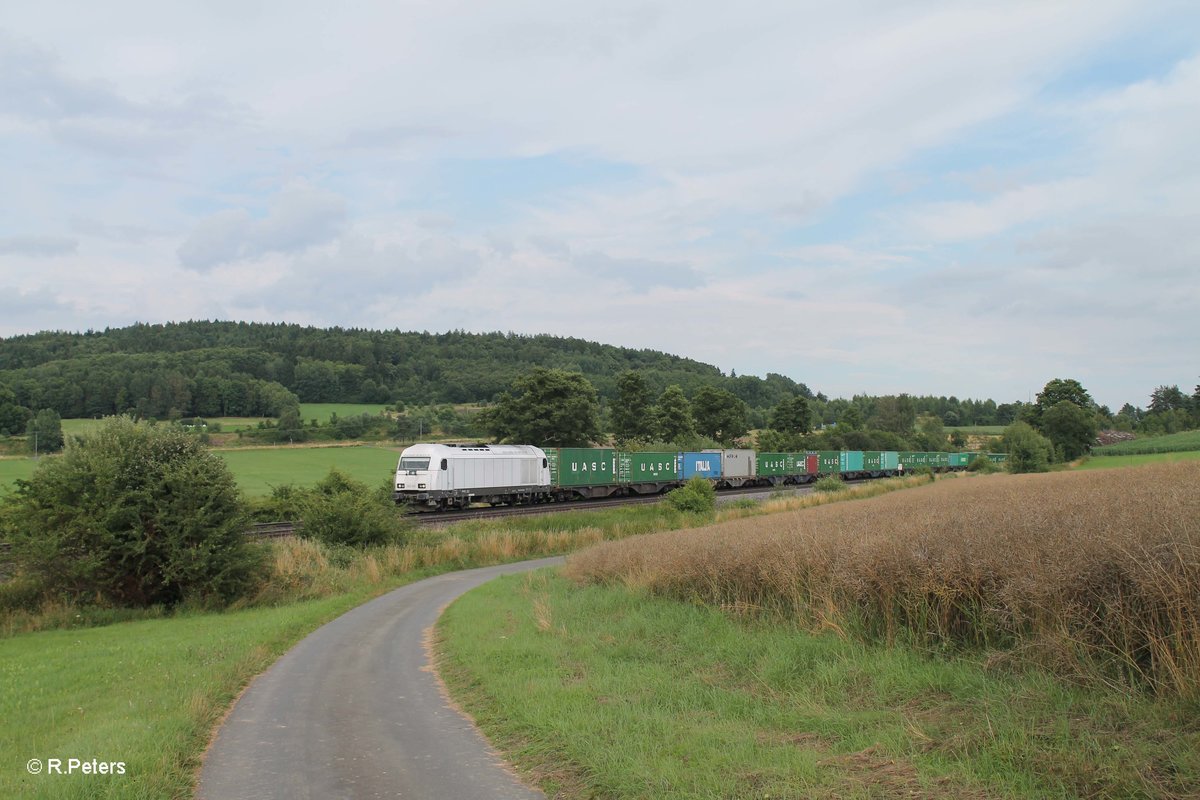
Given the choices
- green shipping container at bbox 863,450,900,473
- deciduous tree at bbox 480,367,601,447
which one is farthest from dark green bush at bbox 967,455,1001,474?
deciduous tree at bbox 480,367,601,447

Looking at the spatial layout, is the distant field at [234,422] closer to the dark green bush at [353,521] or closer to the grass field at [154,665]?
the dark green bush at [353,521]

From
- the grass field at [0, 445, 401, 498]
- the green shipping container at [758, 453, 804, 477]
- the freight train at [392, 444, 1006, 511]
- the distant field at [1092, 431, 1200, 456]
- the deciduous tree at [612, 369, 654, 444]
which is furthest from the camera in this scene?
the deciduous tree at [612, 369, 654, 444]

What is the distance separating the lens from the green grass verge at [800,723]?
5352 millimetres

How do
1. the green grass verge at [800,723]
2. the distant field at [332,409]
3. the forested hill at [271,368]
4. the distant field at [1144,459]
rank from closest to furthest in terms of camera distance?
the green grass verge at [800,723]
the distant field at [1144,459]
the forested hill at [271,368]
the distant field at [332,409]

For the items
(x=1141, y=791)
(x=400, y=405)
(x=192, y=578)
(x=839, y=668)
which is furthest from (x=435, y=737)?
(x=400, y=405)

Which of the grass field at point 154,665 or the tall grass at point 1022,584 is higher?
the tall grass at point 1022,584

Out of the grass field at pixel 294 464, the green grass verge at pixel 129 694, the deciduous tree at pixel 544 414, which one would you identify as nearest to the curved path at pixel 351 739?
the green grass verge at pixel 129 694

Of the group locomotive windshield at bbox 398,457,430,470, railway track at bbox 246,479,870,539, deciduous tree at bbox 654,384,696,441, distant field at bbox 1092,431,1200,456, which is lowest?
railway track at bbox 246,479,870,539

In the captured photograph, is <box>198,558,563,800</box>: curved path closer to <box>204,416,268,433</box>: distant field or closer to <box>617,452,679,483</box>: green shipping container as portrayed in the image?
<box>617,452,679,483</box>: green shipping container

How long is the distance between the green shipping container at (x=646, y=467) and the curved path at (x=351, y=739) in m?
44.8

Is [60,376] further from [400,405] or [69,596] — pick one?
[69,596]

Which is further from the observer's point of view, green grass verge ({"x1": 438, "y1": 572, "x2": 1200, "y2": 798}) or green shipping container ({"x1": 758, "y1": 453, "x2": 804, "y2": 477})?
green shipping container ({"x1": 758, "y1": 453, "x2": 804, "y2": 477})

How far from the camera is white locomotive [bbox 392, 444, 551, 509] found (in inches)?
1704

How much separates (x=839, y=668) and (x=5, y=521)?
2630cm
